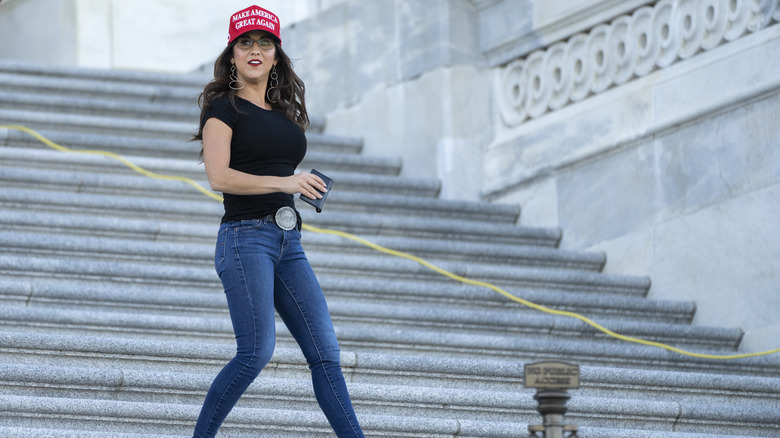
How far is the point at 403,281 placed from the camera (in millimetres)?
8453

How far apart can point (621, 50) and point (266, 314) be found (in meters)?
5.22

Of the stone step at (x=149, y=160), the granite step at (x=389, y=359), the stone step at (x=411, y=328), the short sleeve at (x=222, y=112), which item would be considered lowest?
the granite step at (x=389, y=359)

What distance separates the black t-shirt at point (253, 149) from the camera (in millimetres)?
4945

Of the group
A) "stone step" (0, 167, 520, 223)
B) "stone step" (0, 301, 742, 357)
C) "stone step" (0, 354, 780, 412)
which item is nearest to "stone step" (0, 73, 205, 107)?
"stone step" (0, 167, 520, 223)

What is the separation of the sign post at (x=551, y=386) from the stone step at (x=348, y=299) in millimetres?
3286

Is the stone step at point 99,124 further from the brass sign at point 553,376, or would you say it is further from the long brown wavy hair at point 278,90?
the brass sign at point 553,376

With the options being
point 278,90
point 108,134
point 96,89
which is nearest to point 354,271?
point 108,134

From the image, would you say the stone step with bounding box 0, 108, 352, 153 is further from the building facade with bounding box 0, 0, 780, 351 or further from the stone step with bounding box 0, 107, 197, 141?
the building facade with bounding box 0, 0, 780, 351

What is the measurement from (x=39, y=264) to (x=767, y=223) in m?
4.01

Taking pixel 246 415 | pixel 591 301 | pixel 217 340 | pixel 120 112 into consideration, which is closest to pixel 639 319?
pixel 591 301

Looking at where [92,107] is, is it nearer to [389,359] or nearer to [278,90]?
[389,359]

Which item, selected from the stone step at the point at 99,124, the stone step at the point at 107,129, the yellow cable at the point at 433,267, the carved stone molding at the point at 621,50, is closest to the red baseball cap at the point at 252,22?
the yellow cable at the point at 433,267

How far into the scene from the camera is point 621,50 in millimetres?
9477

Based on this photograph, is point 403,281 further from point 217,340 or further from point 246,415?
point 246,415
